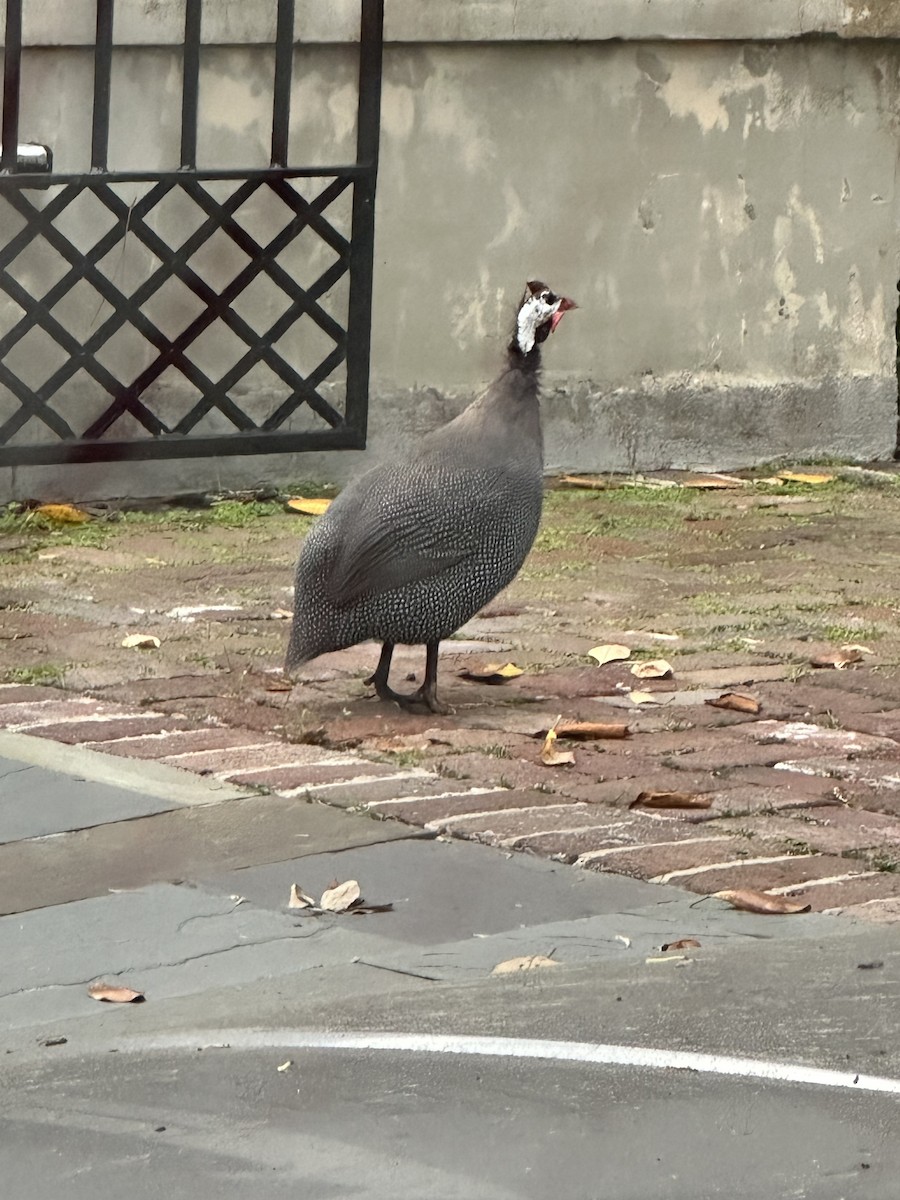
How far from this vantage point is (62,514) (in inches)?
354

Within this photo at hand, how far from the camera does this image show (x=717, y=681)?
6645mm

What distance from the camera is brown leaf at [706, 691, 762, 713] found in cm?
626

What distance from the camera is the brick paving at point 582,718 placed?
505 centimetres

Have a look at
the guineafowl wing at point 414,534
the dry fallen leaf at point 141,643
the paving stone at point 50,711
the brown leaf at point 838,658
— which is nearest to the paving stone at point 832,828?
the guineafowl wing at point 414,534

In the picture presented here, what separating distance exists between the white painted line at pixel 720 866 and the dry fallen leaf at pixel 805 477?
5602 mm

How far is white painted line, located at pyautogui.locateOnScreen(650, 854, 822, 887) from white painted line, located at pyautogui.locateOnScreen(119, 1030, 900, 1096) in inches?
Result: 37.9

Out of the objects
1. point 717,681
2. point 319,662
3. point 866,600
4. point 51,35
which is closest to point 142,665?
point 319,662

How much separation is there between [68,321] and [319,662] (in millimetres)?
2772

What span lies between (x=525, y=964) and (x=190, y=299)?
217 inches

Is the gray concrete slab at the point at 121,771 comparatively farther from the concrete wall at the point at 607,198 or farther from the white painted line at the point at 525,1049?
the concrete wall at the point at 607,198

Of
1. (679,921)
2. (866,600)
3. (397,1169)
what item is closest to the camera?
(397,1169)

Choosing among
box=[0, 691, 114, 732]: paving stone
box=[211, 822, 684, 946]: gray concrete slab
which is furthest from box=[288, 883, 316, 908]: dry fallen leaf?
box=[0, 691, 114, 732]: paving stone

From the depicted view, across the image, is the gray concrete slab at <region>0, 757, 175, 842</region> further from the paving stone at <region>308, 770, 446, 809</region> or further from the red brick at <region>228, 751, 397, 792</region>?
the paving stone at <region>308, 770, 446, 809</region>

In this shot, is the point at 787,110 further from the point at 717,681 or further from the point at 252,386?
the point at 717,681
